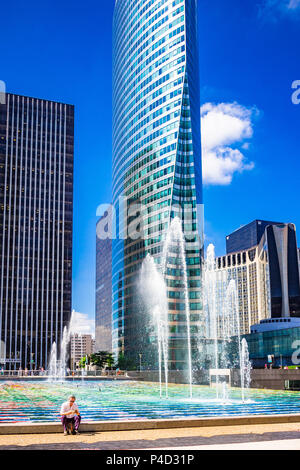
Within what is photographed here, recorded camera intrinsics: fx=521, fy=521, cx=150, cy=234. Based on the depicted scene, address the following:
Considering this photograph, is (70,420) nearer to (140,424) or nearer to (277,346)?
(140,424)

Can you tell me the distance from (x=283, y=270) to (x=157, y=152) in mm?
67997

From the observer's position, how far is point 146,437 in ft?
45.2

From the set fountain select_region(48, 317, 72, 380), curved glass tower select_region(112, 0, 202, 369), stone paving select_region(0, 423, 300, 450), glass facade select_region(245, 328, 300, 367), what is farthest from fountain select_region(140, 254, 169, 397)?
stone paving select_region(0, 423, 300, 450)

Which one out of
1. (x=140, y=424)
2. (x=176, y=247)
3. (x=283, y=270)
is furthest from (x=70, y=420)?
(x=283, y=270)

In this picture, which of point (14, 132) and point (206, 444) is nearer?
point (206, 444)

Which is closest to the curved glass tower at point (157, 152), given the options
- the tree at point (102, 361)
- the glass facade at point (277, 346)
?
the tree at point (102, 361)

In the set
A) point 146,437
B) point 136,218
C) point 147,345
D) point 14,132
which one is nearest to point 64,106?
point 14,132

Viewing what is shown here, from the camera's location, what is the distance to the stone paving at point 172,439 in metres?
12.1

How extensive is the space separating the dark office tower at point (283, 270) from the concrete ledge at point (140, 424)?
14421 centimetres

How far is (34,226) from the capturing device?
5064 inches
